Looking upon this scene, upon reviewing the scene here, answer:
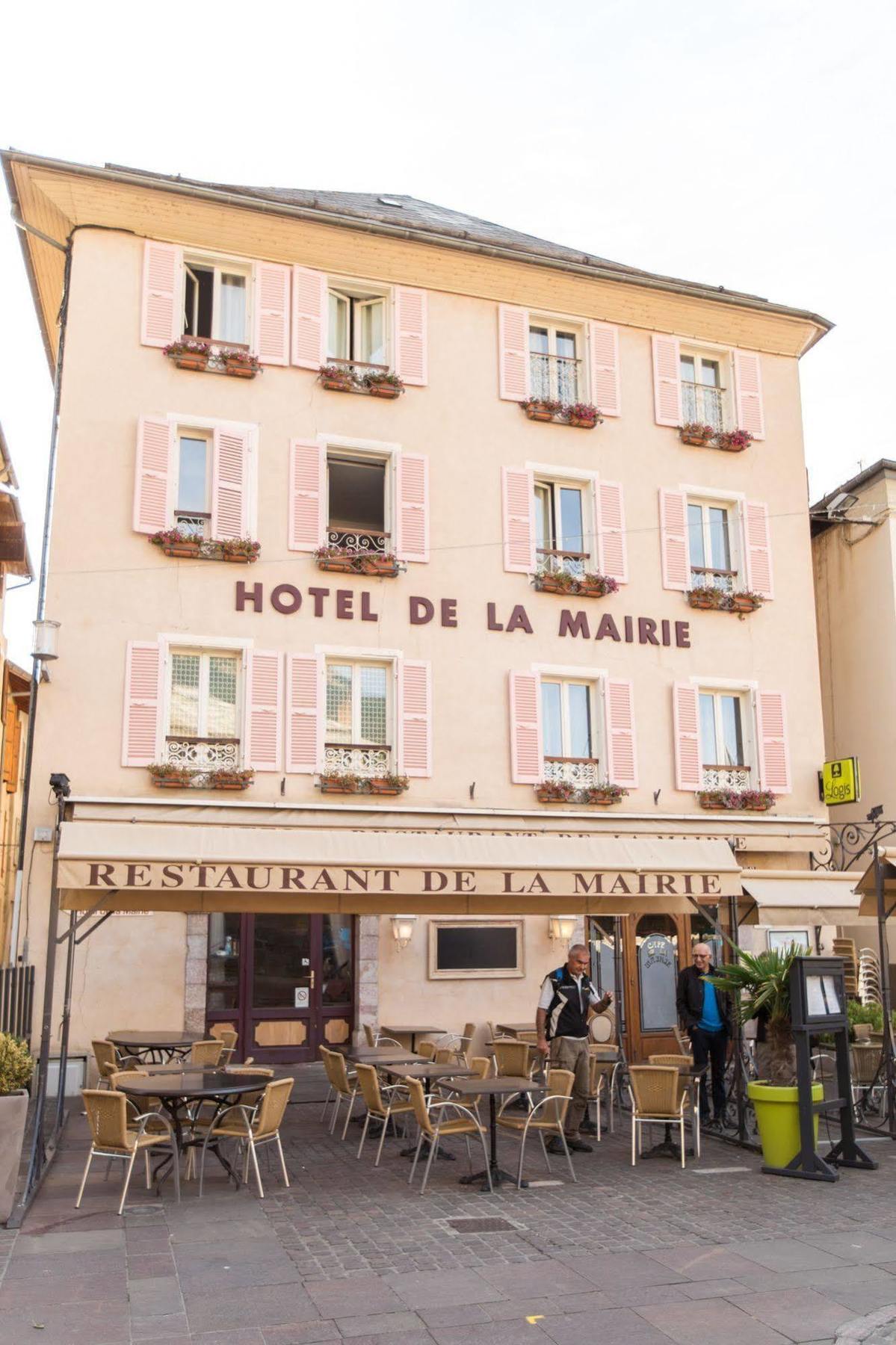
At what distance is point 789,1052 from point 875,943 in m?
10.5

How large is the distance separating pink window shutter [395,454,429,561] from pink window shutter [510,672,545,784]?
2.23m

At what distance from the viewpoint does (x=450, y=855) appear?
34.9 ft

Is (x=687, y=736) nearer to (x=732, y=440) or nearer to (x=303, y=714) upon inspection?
(x=732, y=440)

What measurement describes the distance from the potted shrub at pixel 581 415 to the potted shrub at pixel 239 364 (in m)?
4.73

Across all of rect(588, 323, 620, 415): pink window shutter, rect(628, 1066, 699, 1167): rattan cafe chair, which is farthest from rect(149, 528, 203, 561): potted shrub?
rect(628, 1066, 699, 1167): rattan cafe chair

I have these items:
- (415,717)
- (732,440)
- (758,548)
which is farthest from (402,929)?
(732,440)

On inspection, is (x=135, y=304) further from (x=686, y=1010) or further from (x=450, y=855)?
(x=686, y=1010)

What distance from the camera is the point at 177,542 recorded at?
15352 mm

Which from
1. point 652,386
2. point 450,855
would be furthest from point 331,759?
point 652,386

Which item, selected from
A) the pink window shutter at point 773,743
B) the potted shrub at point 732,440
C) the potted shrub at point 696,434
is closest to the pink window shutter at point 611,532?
the potted shrub at point 696,434

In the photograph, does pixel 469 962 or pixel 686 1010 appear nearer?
pixel 686 1010

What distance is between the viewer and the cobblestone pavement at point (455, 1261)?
5875mm

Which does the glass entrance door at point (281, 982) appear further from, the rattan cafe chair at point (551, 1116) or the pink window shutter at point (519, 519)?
the rattan cafe chair at point (551, 1116)

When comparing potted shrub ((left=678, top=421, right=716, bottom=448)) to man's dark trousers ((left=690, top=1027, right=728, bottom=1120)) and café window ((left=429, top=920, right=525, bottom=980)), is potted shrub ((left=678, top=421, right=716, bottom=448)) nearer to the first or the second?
café window ((left=429, top=920, right=525, bottom=980))
